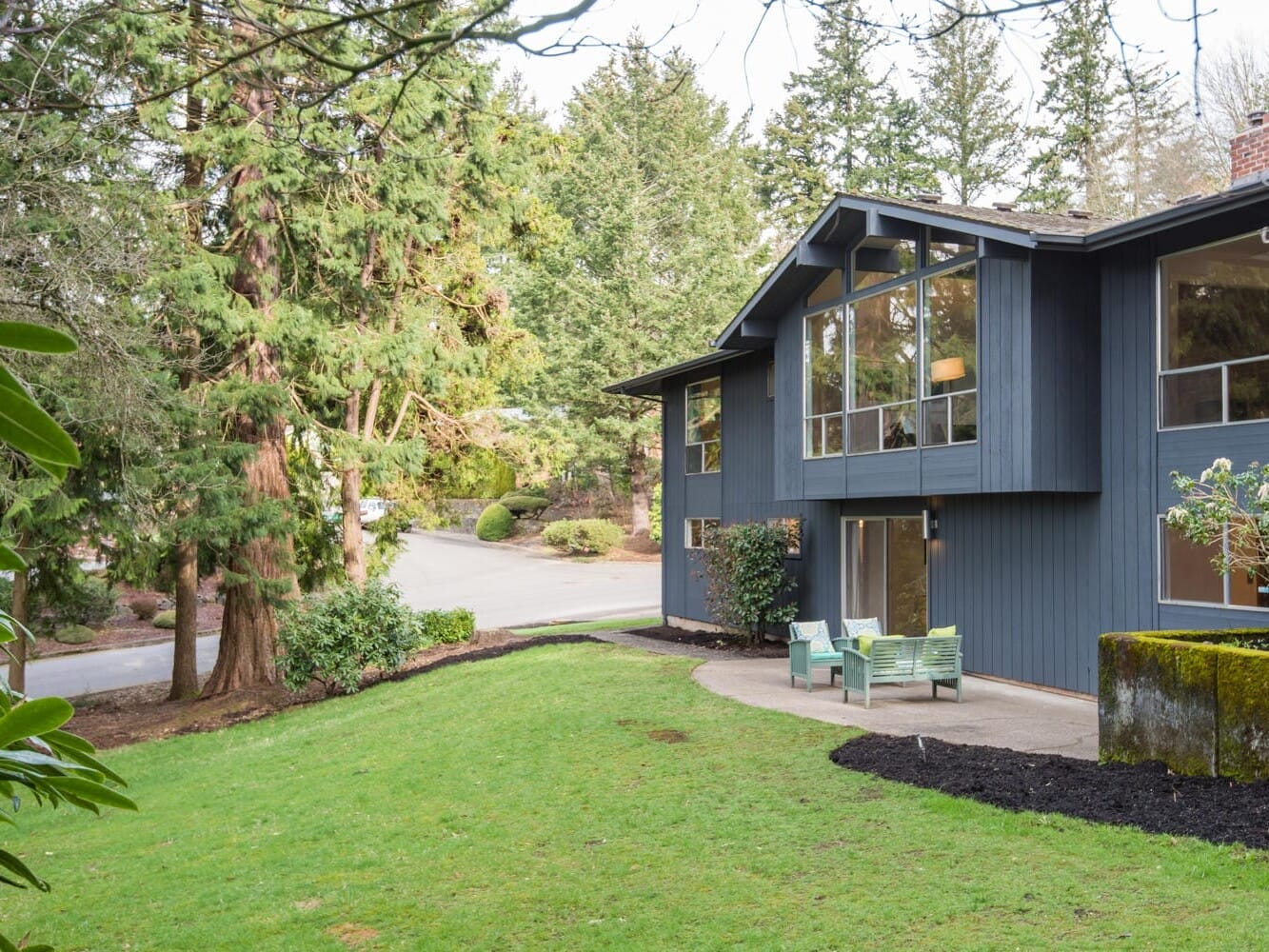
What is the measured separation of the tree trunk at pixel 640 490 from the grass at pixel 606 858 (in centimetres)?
2956

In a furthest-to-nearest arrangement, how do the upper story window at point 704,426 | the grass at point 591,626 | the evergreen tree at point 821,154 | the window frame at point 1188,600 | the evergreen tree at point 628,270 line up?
the evergreen tree at point 628,270
the evergreen tree at point 821,154
the grass at point 591,626
the upper story window at point 704,426
the window frame at point 1188,600

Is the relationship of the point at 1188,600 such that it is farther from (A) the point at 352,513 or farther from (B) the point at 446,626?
(A) the point at 352,513

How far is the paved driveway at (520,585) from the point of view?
27.4 m

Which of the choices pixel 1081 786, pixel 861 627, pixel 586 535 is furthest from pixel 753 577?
pixel 586 535

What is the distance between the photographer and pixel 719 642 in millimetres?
18531

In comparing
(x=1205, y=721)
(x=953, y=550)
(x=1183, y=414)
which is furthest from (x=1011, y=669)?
(x=1205, y=721)

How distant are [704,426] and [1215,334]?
11316 millimetres

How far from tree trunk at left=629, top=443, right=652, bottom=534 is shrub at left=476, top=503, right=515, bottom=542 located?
647 centimetres

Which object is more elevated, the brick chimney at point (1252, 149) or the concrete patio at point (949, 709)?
the brick chimney at point (1252, 149)

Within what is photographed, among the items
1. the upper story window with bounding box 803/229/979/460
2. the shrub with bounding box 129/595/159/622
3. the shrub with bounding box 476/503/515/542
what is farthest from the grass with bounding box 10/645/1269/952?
the shrub with bounding box 476/503/515/542

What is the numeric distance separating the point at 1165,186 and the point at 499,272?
23.8m

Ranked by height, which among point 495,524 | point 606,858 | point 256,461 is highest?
point 256,461

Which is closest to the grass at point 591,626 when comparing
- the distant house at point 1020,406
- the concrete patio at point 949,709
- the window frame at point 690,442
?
the window frame at point 690,442

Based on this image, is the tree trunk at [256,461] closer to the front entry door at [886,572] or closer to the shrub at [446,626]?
the shrub at [446,626]
